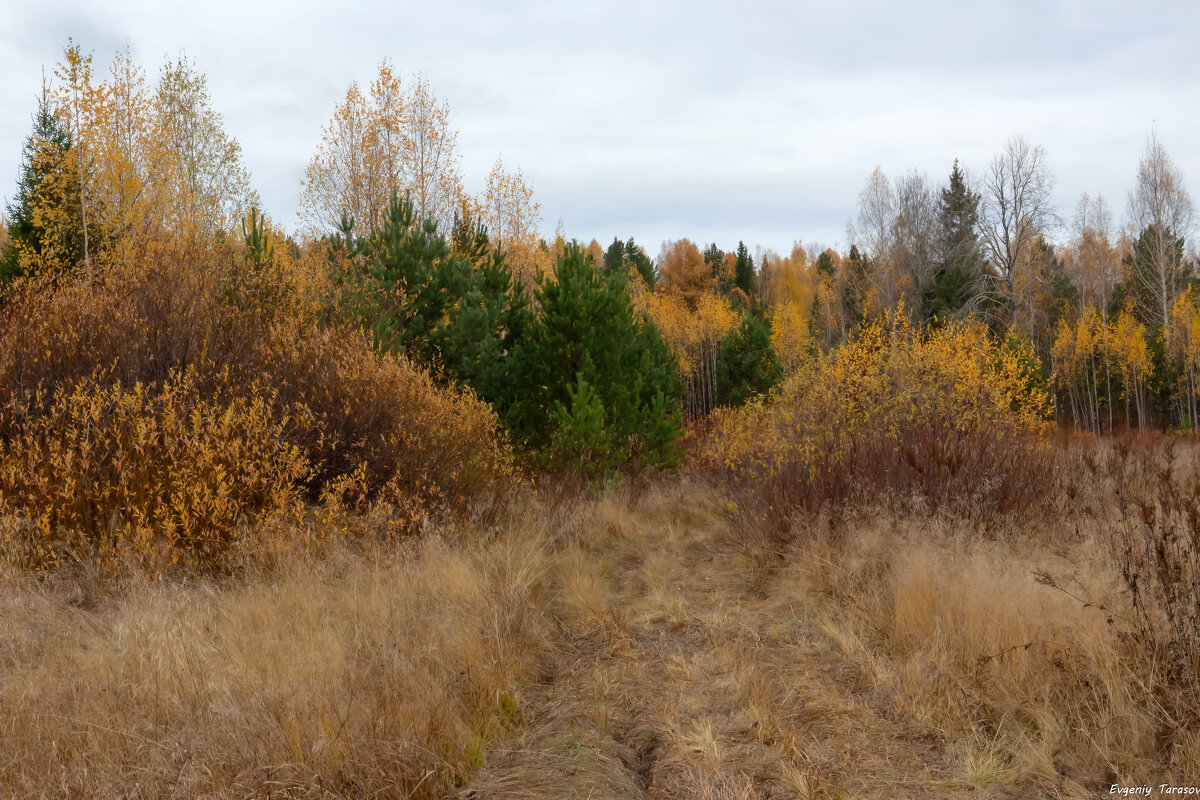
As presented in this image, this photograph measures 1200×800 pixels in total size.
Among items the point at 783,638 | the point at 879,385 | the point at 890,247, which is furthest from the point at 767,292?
the point at 783,638

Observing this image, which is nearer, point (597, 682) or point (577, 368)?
point (597, 682)

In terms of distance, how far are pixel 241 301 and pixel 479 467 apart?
3.30 meters

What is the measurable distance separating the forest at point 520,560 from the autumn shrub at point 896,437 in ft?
0.16

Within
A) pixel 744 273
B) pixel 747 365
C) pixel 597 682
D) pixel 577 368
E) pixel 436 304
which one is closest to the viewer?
pixel 597 682

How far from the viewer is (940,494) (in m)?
6.48

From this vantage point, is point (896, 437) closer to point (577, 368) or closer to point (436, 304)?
point (577, 368)

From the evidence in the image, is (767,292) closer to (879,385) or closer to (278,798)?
(879,385)

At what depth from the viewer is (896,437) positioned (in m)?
7.75

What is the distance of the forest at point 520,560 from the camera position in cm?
301

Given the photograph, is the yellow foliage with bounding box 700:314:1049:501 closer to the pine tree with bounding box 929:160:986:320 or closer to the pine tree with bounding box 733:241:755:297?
the pine tree with bounding box 929:160:986:320

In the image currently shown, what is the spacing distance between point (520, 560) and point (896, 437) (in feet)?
14.4

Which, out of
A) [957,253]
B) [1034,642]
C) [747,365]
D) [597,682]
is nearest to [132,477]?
[597,682]

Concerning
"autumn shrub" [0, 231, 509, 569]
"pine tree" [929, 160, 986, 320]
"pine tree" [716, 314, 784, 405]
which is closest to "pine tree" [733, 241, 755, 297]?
"pine tree" [929, 160, 986, 320]

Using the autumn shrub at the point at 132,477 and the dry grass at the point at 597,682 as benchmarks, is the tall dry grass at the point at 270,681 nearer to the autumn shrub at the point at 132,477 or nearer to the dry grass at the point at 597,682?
the dry grass at the point at 597,682
